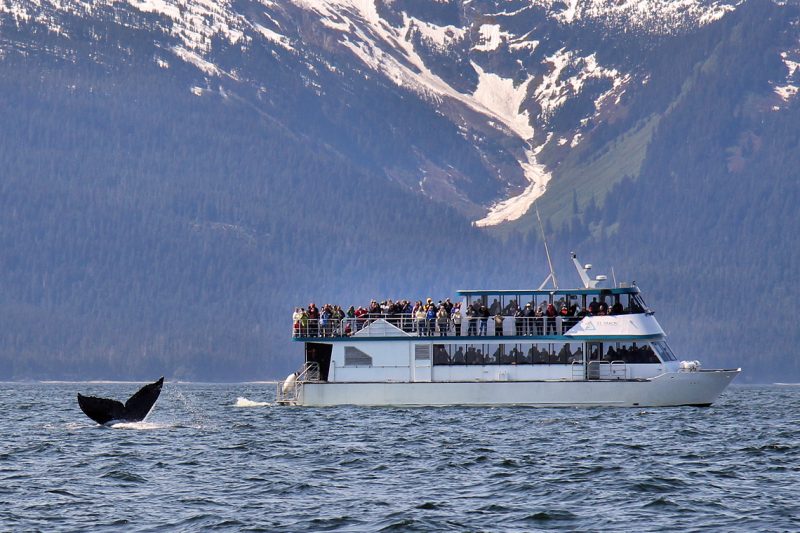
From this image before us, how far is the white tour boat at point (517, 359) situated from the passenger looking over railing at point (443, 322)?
7cm

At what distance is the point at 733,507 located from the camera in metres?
44.7

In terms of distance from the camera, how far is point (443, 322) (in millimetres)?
84250

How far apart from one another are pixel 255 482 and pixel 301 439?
568 inches

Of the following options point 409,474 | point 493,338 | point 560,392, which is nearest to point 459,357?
point 493,338

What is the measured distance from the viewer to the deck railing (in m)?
82.4

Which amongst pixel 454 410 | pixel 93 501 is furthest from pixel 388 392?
pixel 93 501

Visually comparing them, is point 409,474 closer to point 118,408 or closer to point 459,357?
point 118,408

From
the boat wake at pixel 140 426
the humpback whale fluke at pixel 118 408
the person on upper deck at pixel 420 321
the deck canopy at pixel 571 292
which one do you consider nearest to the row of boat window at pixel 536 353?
the person on upper deck at pixel 420 321

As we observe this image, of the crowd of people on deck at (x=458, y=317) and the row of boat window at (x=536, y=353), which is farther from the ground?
the crowd of people on deck at (x=458, y=317)

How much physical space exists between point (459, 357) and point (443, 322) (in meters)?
2.04

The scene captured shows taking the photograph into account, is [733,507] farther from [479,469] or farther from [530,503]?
[479,469]

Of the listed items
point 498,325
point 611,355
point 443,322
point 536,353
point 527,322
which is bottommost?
point 611,355

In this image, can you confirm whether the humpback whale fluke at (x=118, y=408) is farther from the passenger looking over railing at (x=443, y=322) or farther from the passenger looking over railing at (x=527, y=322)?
the passenger looking over railing at (x=527, y=322)

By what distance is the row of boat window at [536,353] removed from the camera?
81.7 metres
